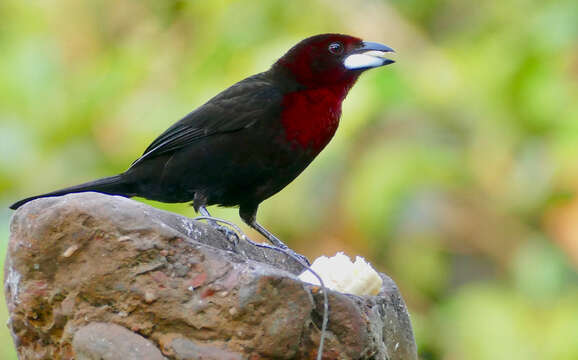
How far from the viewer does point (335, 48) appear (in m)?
4.44

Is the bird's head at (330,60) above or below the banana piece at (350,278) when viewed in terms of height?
above

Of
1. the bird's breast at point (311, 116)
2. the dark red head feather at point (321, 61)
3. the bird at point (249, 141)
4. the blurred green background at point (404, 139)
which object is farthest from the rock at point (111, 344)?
the blurred green background at point (404, 139)

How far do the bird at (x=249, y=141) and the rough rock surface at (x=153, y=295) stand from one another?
1.16 meters

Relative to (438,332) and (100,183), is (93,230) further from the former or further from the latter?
(438,332)

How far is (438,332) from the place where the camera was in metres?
5.93

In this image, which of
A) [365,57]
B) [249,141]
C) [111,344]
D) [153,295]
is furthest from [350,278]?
[365,57]

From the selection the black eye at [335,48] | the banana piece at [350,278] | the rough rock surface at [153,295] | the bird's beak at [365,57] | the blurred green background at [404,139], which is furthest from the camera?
the blurred green background at [404,139]

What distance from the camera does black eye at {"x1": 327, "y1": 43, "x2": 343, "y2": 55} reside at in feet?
14.5

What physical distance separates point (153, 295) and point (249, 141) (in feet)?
4.70

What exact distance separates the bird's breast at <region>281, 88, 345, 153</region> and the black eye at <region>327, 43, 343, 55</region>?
28 centimetres

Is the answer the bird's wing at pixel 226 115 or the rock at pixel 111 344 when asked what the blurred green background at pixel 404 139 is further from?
the rock at pixel 111 344

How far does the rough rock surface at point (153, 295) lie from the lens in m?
2.59

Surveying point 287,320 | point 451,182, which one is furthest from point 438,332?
point 287,320

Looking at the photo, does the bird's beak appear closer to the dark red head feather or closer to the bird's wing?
the dark red head feather
